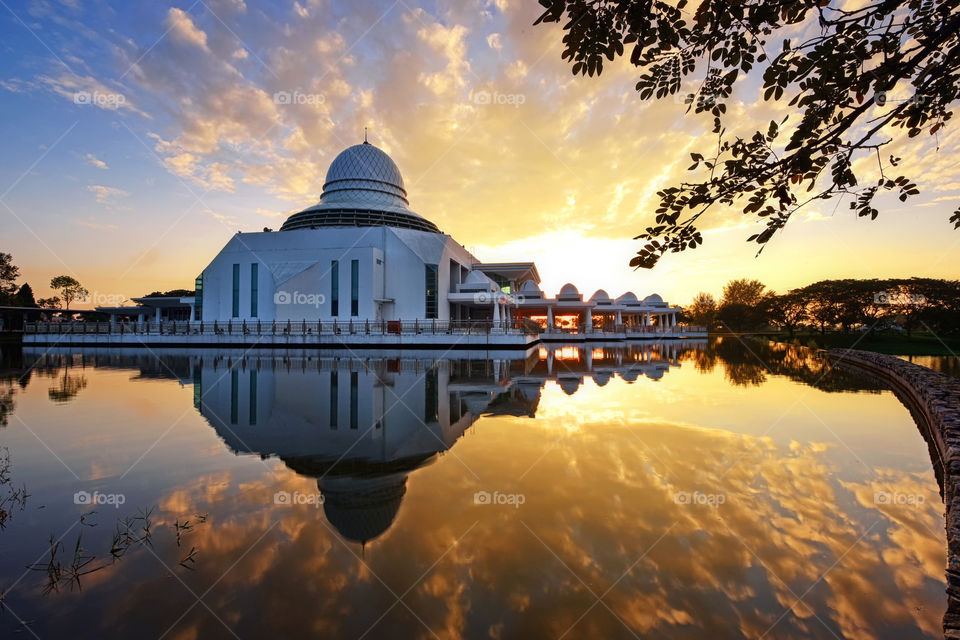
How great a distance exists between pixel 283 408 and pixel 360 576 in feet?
20.6

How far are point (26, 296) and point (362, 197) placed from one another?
54574mm

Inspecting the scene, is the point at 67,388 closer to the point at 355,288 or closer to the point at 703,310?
the point at 355,288

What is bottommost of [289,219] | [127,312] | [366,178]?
[127,312]

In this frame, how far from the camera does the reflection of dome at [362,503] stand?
11.1 feet

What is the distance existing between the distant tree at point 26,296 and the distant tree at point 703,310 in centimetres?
10548

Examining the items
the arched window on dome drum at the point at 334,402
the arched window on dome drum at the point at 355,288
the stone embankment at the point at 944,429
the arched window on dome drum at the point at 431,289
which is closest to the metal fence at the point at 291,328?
the arched window on dome drum at the point at 355,288

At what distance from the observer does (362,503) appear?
151 inches

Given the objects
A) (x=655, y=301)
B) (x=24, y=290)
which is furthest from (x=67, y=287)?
(x=655, y=301)

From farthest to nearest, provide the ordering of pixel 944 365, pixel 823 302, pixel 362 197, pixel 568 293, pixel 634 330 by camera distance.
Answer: pixel 634 330
pixel 568 293
pixel 362 197
pixel 823 302
pixel 944 365

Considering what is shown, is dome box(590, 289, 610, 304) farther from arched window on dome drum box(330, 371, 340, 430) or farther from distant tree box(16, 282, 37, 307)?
distant tree box(16, 282, 37, 307)

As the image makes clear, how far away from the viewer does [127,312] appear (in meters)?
54.3

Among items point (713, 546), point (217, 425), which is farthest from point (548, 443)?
point (217, 425)

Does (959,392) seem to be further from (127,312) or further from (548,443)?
(127,312)

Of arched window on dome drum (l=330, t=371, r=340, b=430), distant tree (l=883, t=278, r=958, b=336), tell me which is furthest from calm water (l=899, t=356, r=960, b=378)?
arched window on dome drum (l=330, t=371, r=340, b=430)
